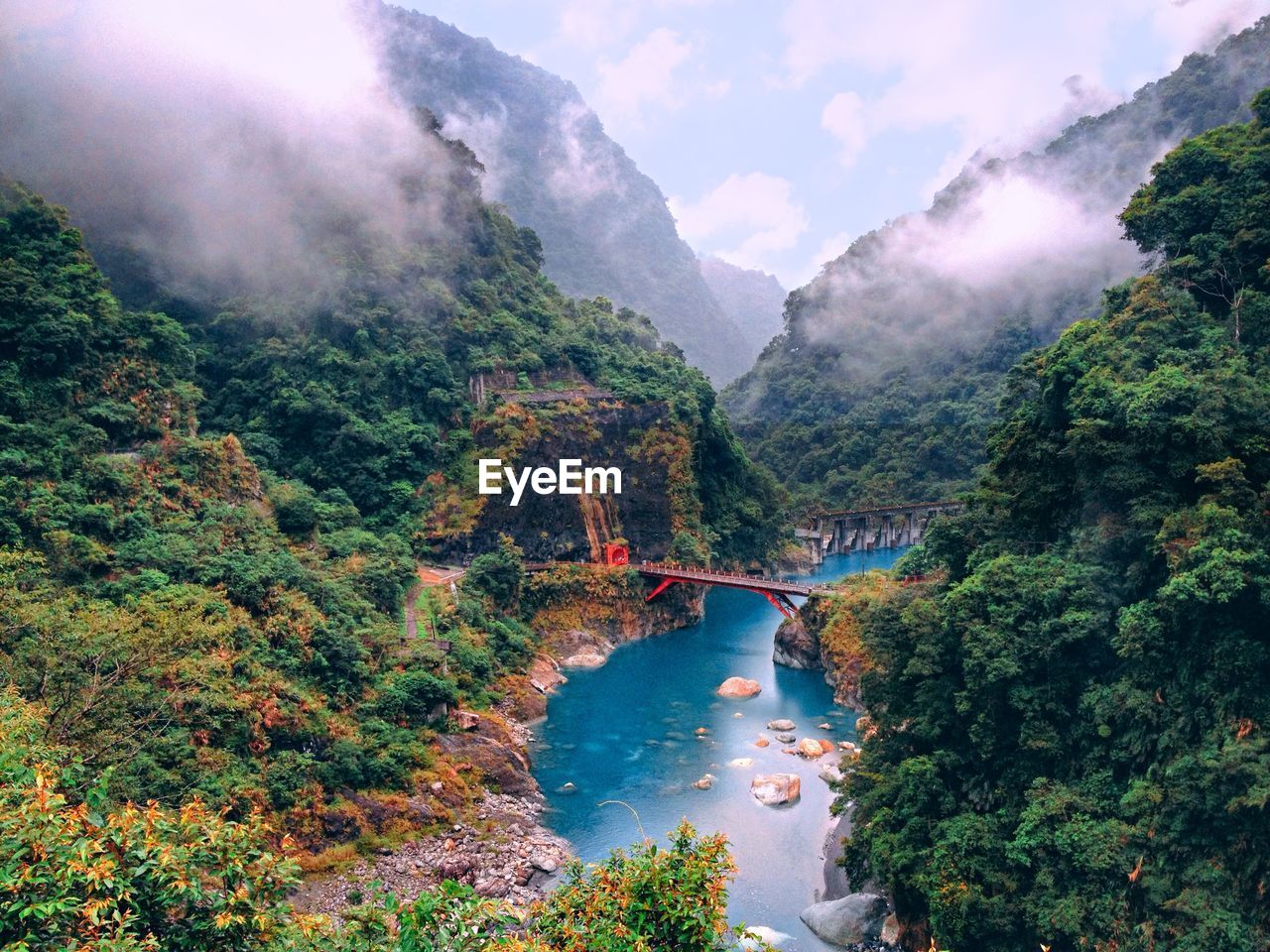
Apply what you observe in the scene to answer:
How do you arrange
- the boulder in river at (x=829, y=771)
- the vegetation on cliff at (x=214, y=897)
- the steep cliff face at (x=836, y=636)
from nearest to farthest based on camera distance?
the vegetation on cliff at (x=214, y=897) → the boulder in river at (x=829, y=771) → the steep cliff face at (x=836, y=636)

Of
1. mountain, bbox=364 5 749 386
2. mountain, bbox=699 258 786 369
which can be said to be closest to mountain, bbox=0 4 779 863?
mountain, bbox=364 5 749 386

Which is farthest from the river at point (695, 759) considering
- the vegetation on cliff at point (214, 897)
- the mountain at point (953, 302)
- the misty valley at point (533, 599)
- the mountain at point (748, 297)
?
the mountain at point (748, 297)

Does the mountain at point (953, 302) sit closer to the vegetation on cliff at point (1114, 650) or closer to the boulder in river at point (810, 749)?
the boulder in river at point (810, 749)

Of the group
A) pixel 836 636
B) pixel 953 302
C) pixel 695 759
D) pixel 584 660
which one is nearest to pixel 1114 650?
pixel 695 759

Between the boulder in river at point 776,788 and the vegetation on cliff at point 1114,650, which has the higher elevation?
the vegetation on cliff at point 1114,650

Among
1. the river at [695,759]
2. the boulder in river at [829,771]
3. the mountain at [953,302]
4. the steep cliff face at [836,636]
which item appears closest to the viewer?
the river at [695,759]

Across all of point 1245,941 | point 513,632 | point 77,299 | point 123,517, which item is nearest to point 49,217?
point 77,299

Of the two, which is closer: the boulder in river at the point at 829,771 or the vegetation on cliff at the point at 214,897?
the vegetation on cliff at the point at 214,897

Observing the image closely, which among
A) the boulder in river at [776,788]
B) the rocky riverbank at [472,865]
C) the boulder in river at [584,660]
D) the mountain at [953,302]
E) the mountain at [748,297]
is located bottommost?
the rocky riverbank at [472,865]
